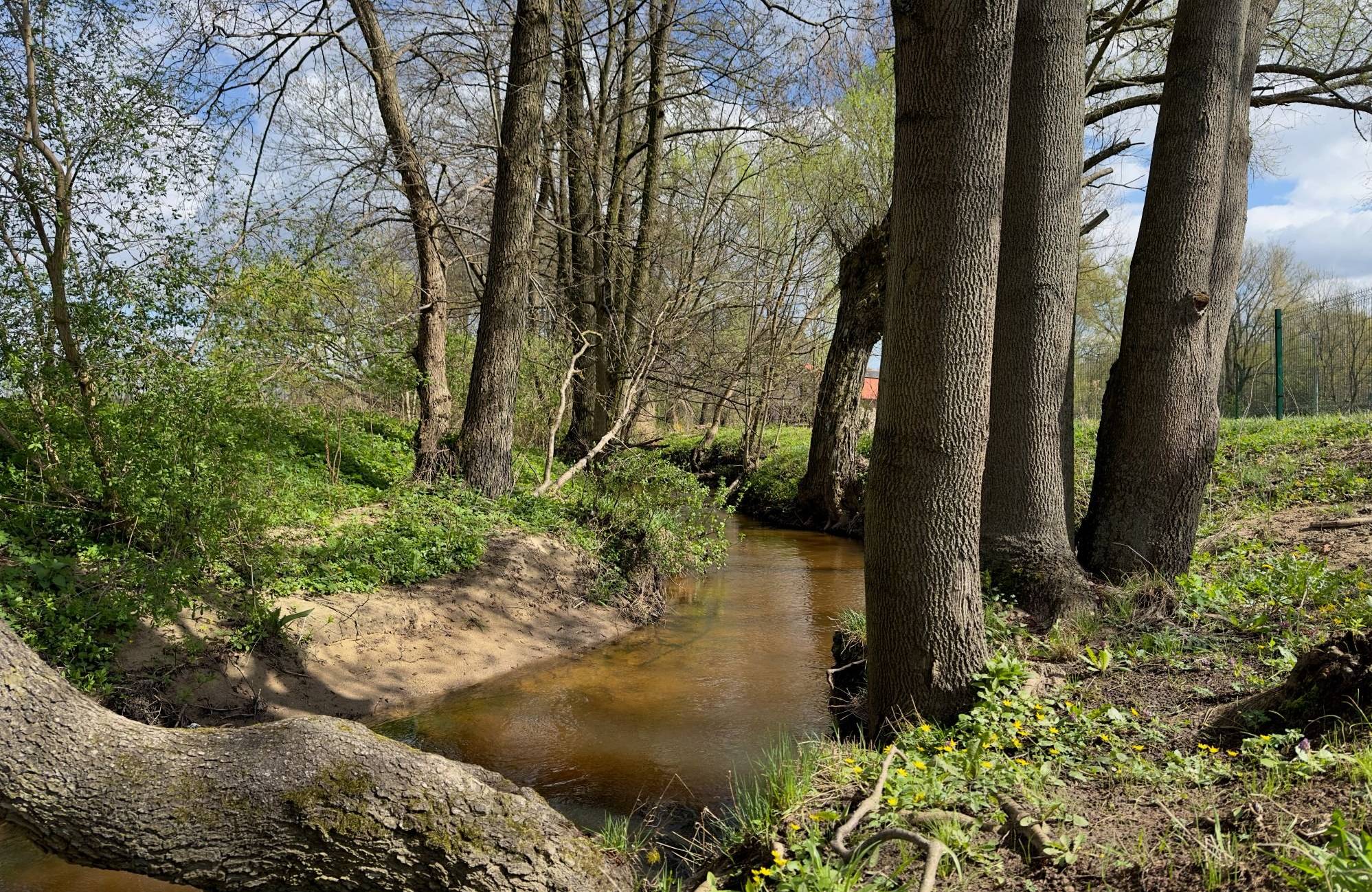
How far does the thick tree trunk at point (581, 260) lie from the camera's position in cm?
1370

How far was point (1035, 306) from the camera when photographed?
5941mm

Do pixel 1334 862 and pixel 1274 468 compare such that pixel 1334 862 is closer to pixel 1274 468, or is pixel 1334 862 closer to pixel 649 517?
pixel 649 517

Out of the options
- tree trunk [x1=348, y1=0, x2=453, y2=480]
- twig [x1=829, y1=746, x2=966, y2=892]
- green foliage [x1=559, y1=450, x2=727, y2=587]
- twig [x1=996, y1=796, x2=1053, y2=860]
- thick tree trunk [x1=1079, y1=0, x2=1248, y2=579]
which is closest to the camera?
twig [x1=829, y1=746, x2=966, y2=892]

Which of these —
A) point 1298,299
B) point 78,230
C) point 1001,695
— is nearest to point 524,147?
point 78,230

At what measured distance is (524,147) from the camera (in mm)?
10445

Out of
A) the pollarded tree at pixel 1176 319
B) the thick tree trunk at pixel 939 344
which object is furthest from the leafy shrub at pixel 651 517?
the thick tree trunk at pixel 939 344

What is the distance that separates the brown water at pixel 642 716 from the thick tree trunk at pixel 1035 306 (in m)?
2.10

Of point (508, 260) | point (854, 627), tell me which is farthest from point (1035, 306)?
point (508, 260)

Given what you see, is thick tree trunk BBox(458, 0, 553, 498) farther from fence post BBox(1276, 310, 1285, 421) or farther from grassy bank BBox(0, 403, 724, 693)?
fence post BBox(1276, 310, 1285, 421)

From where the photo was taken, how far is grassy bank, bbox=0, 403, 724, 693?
5828 millimetres

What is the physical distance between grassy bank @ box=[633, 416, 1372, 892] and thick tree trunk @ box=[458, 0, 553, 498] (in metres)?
6.24

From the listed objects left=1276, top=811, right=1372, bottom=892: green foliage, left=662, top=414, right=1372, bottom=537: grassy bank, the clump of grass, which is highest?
left=662, top=414, right=1372, bottom=537: grassy bank

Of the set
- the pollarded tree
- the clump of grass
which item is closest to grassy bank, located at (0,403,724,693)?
the clump of grass

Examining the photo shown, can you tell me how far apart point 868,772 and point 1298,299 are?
30420 millimetres
